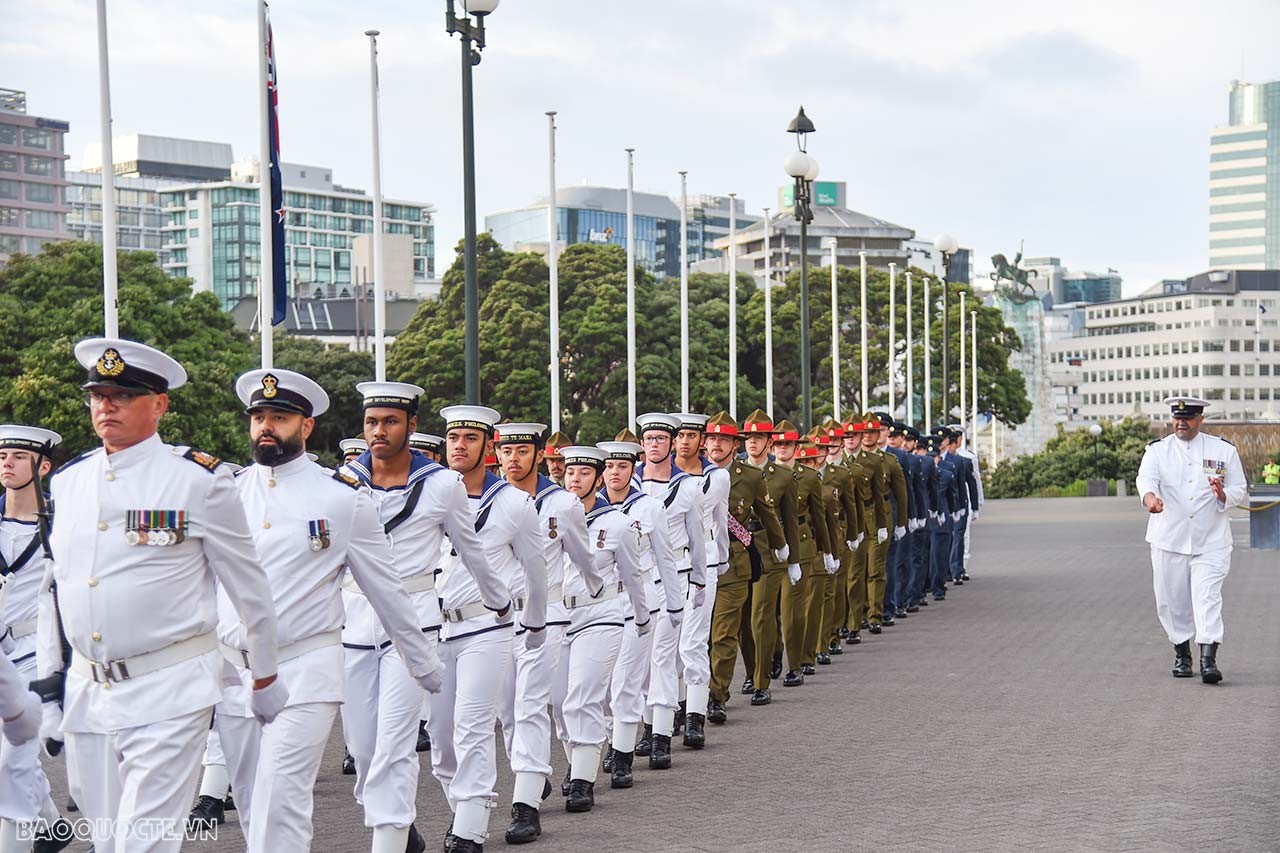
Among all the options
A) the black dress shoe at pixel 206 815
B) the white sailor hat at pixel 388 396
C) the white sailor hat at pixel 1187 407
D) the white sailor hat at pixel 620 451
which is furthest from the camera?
the white sailor hat at pixel 1187 407

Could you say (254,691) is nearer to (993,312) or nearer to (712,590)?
(712,590)

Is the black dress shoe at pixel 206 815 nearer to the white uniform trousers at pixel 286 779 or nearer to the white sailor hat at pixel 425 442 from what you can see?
the white sailor hat at pixel 425 442

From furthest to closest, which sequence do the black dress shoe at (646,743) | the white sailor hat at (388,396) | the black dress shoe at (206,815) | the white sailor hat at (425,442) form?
the black dress shoe at (646,743) → the white sailor hat at (425,442) → the black dress shoe at (206,815) → the white sailor hat at (388,396)

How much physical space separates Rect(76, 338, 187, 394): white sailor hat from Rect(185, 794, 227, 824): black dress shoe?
420cm

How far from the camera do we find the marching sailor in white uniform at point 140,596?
6.41 meters

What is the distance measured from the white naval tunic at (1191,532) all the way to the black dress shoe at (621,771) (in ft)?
20.6

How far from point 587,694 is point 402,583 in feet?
8.69

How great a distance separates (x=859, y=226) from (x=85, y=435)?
125 meters

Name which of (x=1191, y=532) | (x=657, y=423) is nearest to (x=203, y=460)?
(x=657, y=423)

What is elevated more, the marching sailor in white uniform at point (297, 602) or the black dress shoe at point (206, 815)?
the marching sailor in white uniform at point (297, 602)

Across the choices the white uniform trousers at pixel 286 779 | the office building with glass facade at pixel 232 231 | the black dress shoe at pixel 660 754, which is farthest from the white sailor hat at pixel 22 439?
the office building with glass facade at pixel 232 231

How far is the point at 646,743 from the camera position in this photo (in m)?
12.6

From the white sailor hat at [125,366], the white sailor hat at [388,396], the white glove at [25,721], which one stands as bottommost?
the white glove at [25,721]

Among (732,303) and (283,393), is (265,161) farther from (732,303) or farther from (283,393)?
(732,303)
